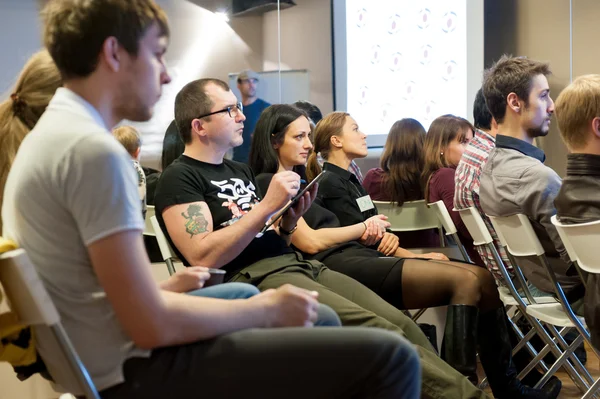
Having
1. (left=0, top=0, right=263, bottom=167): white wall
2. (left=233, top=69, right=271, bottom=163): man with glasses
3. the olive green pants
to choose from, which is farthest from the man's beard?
(left=0, top=0, right=263, bottom=167): white wall

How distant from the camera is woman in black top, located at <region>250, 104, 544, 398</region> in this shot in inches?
113

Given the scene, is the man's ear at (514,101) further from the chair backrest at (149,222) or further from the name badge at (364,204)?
the chair backrest at (149,222)

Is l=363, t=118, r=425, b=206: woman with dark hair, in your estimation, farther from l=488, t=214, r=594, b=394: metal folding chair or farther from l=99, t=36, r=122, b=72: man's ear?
l=99, t=36, r=122, b=72: man's ear

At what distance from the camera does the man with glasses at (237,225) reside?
7.64 feet

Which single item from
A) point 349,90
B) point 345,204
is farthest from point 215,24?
point 345,204

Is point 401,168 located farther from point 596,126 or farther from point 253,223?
point 253,223

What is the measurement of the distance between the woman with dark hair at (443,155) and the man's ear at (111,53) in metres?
2.67

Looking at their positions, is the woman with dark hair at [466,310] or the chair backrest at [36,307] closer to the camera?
the chair backrest at [36,307]

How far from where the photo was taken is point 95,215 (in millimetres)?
1230

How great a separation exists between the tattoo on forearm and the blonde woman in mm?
823

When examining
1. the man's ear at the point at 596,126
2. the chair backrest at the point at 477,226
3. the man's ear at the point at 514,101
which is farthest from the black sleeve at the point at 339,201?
the man's ear at the point at 596,126

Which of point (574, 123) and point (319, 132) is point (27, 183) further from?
point (319, 132)

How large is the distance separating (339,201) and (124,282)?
2202 millimetres

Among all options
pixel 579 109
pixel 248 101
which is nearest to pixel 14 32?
pixel 248 101
